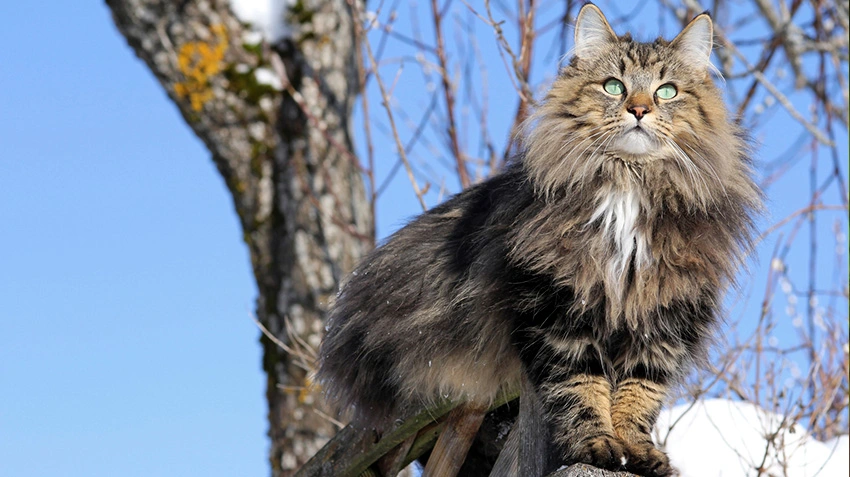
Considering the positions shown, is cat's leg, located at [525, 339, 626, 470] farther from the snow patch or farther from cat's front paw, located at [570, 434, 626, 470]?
the snow patch

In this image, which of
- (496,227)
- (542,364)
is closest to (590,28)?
(496,227)

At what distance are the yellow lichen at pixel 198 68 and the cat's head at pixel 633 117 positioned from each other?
2.99 metres

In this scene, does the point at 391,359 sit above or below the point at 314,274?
below

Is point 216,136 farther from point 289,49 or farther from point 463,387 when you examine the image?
point 463,387

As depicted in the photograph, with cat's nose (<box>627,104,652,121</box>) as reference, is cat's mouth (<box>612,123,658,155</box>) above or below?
below

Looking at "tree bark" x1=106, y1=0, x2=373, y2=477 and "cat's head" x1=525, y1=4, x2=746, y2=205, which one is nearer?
"cat's head" x1=525, y1=4, x2=746, y2=205

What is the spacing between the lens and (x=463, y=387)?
288 cm

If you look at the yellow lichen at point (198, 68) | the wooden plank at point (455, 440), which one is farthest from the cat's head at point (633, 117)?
the yellow lichen at point (198, 68)

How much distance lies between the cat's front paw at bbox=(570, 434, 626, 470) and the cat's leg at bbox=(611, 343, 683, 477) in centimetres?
8

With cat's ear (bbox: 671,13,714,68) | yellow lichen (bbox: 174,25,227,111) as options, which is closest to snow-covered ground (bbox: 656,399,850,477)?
cat's ear (bbox: 671,13,714,68)

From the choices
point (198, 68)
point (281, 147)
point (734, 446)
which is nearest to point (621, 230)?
point (734, 446)

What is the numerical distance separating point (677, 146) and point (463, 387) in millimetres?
985

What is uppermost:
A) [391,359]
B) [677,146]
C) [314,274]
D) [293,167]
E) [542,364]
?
[293,167]

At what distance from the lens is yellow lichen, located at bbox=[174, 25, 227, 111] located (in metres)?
5.32
